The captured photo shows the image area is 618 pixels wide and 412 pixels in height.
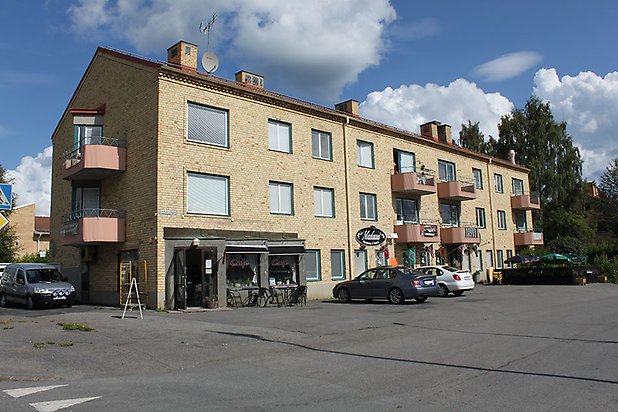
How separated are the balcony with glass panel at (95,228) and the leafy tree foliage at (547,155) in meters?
43.3

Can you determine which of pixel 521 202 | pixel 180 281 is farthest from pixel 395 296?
pixel 521 202

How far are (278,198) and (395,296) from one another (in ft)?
23.4

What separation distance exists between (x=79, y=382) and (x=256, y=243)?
14.7m

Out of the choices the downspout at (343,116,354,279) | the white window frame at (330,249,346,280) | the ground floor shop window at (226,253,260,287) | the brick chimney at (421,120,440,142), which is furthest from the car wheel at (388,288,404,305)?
the brick chimney at (421,120,440,142)

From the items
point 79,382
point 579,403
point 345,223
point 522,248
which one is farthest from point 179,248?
point 522,248

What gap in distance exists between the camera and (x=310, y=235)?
85.7ft

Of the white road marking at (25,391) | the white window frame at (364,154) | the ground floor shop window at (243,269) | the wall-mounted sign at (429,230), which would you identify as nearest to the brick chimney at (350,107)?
the white window frame at (364,154)

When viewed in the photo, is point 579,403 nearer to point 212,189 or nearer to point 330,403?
point 330,403

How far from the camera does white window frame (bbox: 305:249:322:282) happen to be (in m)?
26.0

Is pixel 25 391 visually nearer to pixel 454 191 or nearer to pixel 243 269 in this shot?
pixel 243 269

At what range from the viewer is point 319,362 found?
9695 millimetres

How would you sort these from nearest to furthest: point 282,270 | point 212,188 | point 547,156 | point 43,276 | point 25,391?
point 25,391
point 43,276
point 212,188
point 282,270
point 547,156

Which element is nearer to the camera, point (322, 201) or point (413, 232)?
point (322, 201)

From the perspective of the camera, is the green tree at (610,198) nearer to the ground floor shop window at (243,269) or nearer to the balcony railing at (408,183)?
the balcony railing at (408,183)
